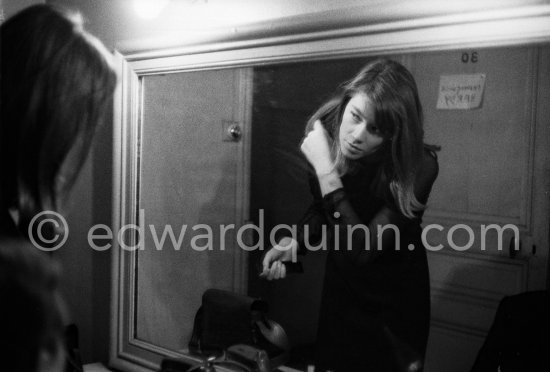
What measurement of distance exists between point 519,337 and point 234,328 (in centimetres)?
68

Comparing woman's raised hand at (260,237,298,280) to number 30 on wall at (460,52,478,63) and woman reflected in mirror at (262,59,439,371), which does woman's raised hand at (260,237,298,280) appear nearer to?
woman reflected in mirror at (262,59,439,371)

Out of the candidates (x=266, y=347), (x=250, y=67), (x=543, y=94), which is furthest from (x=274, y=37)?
(x=266, y=347)

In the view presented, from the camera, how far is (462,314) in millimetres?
1164

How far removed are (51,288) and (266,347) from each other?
0.53 meters

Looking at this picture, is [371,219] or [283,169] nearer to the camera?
[371,219]

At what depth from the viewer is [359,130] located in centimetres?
129

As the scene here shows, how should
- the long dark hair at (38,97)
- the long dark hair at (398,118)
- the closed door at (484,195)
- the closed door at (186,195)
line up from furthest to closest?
the closed door at (186,195), the long dark hair at (38,97), the long dark hair at (398,118), the closed door at (484,195)

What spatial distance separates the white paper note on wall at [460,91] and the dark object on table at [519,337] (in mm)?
359

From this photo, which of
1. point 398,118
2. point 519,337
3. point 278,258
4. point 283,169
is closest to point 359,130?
point 398,118

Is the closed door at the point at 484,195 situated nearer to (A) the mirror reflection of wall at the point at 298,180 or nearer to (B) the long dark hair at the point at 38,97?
(A) the mirror reflection of wall at the point at 298,180

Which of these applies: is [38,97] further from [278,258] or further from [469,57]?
[469,57]

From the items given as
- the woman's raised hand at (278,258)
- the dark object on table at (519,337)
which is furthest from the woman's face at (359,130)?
the dark object on table at (519,337)

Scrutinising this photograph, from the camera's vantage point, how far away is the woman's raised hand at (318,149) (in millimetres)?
1346

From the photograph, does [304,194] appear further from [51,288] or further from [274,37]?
[51,288]
